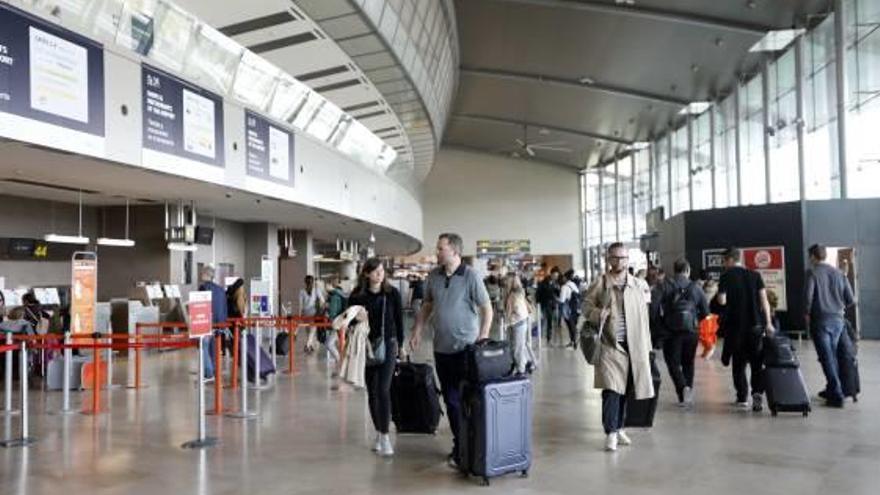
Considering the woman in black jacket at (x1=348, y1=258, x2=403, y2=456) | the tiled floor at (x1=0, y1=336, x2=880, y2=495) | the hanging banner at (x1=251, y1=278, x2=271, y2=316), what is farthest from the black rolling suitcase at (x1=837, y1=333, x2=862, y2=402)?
the hanging banner at (x1=251, y1=278, x2=271, y2=316)

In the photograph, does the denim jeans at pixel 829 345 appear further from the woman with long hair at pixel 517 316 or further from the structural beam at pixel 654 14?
the structural beam at pixel 654 14

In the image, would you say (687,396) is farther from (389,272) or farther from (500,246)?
(500,246)

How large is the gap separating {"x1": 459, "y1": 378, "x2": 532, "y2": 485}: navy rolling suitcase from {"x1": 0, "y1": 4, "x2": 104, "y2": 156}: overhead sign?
18.3 ft

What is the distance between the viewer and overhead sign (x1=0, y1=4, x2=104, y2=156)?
7777 mm

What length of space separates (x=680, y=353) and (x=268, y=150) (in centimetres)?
829

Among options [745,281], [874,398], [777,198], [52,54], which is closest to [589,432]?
[745,281]

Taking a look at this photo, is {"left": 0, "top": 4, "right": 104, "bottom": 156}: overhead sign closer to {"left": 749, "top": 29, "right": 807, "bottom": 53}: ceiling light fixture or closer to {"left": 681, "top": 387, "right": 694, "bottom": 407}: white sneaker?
{"left": 681, "top": 387, "right": 694, "bottom": 407}: white sneaker

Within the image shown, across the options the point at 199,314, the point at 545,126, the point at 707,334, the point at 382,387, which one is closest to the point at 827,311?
the point at 382,387

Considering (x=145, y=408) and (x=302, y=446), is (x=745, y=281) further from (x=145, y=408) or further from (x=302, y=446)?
(x=145, y=408)

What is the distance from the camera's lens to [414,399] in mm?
6727

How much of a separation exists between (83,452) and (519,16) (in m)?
16.9

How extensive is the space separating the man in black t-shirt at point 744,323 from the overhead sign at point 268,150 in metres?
8.09

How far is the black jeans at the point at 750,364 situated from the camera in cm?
778

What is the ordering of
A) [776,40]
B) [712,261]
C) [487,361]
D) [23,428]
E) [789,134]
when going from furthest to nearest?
[789,134]
[776,40]
[712,261]
[23,428]
[487,361]
